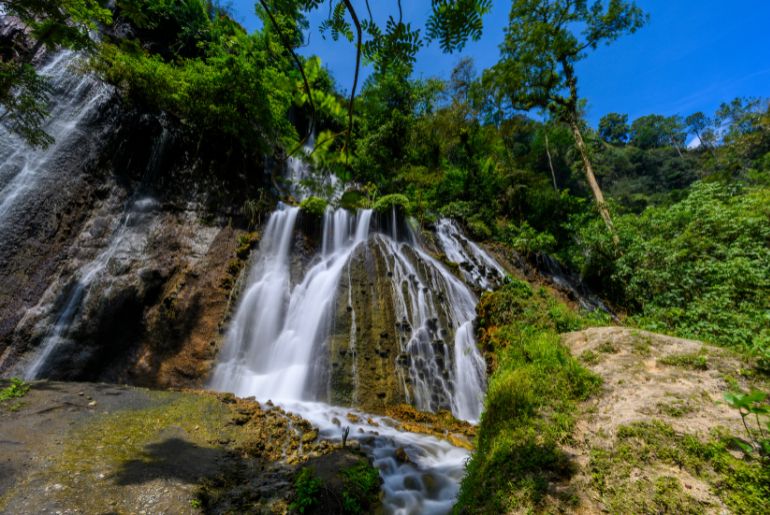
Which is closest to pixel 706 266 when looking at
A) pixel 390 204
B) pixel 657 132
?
pixel 390 204

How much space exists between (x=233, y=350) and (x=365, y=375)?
11.3 feet

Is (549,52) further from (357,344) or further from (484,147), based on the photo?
(357,344)

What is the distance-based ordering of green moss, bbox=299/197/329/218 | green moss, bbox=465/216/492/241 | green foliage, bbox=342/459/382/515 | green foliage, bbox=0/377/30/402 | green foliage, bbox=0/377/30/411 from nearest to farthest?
green foliage, bbox=342/459/382/515
green foliage, bbox=0/377/30/411
green foliage, bbox=0/377/30/402
green moss, bbox=299/197/329/218
green moss, bbox=465/216/492/241

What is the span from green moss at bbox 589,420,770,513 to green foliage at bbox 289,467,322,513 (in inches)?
93.0

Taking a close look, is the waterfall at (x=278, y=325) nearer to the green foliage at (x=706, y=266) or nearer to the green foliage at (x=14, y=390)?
the green foliage at (x=14, y=390)

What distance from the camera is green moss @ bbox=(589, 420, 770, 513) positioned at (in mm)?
1698

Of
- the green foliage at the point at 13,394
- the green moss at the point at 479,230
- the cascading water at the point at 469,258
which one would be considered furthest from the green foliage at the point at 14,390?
the green moss at the point at 479,230

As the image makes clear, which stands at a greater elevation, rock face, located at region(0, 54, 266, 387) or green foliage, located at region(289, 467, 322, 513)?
rock face, located at region(0, 54, 266, 387)

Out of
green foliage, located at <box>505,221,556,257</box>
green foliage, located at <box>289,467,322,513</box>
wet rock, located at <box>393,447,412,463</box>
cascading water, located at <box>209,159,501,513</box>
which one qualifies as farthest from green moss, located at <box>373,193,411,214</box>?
green foliage, located at <box>289,467,322,513</box>

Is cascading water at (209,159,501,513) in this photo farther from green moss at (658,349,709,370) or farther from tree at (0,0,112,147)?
tree at (0,0,112,147)

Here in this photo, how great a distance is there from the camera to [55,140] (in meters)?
8.43

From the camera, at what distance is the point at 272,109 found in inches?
419

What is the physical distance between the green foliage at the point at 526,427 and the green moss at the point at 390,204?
27.3 ft

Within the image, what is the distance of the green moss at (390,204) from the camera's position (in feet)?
38.8
